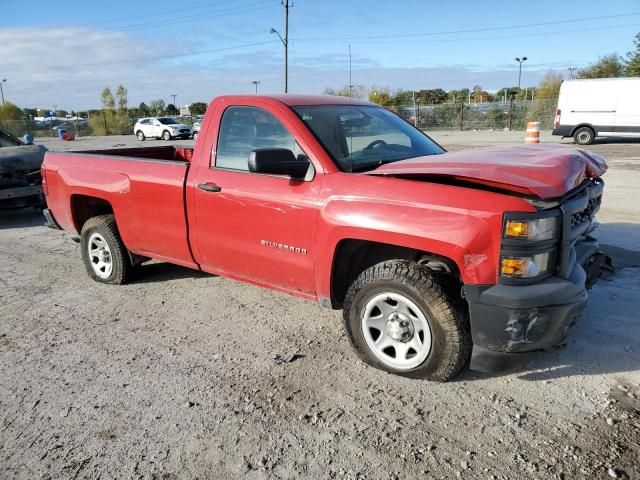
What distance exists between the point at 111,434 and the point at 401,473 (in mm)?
1593

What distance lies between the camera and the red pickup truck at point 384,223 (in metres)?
2.88

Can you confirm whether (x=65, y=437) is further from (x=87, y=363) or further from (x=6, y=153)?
(x=6, y=153)

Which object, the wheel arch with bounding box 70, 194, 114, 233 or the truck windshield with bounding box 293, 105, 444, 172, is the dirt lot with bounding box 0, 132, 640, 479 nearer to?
the wheel arch with bounding box 70, 194, 114, 233

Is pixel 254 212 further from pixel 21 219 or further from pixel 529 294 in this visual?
A: pixel 21 219

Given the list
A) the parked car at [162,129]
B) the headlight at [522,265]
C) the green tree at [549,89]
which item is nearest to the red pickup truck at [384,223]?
the headlight at [522,265]

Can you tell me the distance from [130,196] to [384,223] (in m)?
2.72

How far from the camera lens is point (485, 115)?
117ft

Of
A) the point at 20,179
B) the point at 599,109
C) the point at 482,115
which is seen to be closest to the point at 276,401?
the point at 20,179

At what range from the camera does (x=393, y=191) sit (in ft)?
10.5

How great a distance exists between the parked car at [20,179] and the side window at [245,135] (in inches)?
233

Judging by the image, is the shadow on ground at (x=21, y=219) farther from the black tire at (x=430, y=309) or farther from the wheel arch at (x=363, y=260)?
the black tire at (x=430, y=309)

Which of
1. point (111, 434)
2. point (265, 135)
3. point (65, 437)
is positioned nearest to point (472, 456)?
point (111, 434)

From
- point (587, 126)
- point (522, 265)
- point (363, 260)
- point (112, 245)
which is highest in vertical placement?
point (587, 126)

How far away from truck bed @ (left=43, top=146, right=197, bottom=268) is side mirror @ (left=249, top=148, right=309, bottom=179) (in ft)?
3.82
